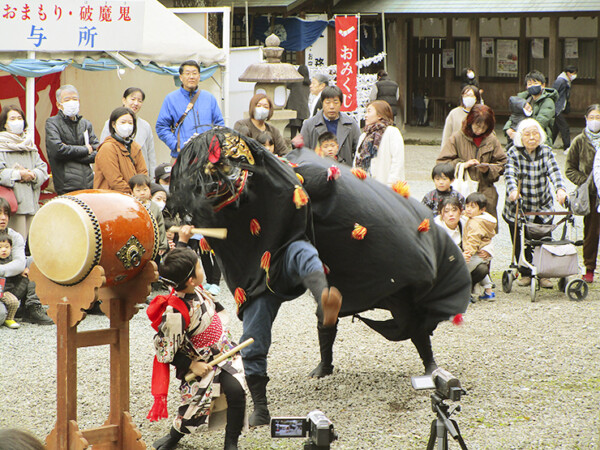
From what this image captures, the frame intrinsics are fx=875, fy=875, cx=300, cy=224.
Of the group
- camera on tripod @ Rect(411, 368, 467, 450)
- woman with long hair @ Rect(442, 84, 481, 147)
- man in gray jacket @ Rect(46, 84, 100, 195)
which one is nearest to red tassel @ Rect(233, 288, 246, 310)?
camera on tripod @ Rect(411, 368, 467, 450)

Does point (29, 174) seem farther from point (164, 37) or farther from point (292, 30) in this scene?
point (292, 30)

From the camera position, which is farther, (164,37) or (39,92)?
(39,92)

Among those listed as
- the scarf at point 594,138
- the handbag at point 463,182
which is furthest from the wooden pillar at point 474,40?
the handbag at point 463,182

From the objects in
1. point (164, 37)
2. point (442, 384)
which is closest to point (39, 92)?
point (164, 37)

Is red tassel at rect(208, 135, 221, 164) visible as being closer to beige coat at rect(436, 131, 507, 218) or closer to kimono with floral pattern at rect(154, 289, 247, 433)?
kimono with floral pattern at rect(154, 289, 247, 433)

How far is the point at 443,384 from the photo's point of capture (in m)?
3.66

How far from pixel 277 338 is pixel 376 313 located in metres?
1.16

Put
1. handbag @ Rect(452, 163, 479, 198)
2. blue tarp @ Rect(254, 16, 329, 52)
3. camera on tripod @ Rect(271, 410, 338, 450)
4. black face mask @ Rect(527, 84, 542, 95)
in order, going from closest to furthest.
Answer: camera on tripod @ Rect(271, 410, 338, 450) → handbag @ Rect(452, 163, 479, 198) → black face mask @ Rect(527, 84, 542, 95) → blue tarp @ Rect(254, 16, 329, 52)

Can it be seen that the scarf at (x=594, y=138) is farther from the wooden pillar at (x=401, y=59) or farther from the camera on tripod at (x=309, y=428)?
the wooden pillar at (x=401, y=59)

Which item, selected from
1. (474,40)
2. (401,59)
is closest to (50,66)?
(401,59)

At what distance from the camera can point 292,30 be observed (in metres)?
20.7

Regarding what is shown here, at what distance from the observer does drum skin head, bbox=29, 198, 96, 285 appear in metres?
3.86

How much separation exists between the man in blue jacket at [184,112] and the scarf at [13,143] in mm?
1560

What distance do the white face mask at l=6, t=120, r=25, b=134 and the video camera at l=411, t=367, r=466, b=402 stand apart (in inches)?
205
